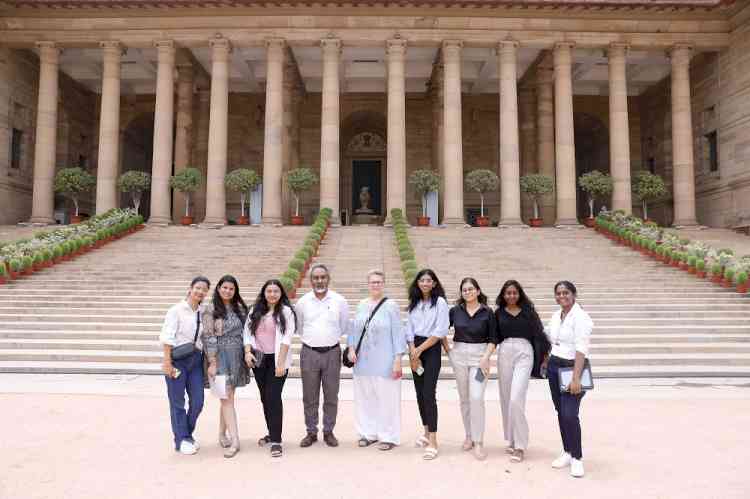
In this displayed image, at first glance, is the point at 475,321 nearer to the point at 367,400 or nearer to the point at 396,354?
the point at 396,354

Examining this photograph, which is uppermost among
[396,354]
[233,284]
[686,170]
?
[686,170]

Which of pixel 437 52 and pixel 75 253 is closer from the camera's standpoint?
pixel 75 253

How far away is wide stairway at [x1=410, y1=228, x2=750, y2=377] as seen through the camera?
11.3 metres

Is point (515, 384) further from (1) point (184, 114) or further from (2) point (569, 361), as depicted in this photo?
(1) point (184, 114)

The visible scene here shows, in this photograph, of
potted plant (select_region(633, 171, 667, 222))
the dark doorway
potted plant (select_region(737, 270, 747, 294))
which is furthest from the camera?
the dark doorway

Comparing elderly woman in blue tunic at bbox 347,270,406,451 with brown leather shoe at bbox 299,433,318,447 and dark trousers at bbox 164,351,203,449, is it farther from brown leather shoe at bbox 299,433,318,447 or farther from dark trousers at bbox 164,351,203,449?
dark trousers at bbox 164,351,203,449

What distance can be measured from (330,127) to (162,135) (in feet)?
28.8

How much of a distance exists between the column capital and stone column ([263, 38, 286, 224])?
5481mm

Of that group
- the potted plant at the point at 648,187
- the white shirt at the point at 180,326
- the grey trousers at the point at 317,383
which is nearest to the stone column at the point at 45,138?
the white shirt at the point at 180,326

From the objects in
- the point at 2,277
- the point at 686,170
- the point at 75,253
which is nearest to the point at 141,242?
the point at 75,253

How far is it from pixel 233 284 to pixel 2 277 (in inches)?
558

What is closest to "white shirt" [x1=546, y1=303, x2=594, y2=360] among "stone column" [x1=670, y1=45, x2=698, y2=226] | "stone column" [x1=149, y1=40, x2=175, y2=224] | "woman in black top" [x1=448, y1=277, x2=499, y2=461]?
"woman in black top" [x1=448, y1=277, x2=499, y2=461]

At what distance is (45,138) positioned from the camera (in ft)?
90.0

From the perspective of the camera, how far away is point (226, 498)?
15.7 ft
